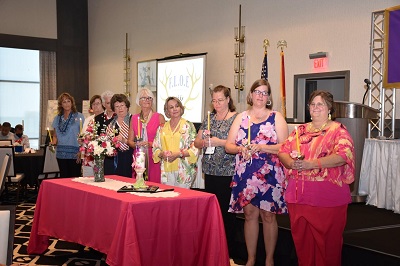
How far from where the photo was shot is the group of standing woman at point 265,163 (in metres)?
3.76

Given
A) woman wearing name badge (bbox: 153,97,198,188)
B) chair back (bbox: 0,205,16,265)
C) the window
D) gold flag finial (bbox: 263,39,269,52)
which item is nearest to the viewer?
chair back (bbox: 0,205,16,265)

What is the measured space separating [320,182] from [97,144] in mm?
2120

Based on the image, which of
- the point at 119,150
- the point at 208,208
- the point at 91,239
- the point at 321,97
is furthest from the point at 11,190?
the point at 321,97

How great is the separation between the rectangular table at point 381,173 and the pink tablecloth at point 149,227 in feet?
8.99

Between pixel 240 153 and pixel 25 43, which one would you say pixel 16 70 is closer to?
pixel 25 43

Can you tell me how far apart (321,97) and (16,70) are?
11.9 metres

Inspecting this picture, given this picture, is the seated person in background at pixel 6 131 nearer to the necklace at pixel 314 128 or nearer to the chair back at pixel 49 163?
the chair back at pixel 49 163

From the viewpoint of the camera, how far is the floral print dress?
168 inches

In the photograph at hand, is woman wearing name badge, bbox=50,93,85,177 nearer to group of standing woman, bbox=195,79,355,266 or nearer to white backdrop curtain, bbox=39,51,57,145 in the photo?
group of standing woman, bbox=195,79,355,266

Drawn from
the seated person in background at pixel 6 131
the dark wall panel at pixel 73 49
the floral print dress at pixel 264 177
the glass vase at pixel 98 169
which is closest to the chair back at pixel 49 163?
the seated person in background at pixel 6 131

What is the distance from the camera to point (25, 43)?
13.2 meters

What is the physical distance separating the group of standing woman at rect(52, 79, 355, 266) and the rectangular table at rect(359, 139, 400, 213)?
202 cm

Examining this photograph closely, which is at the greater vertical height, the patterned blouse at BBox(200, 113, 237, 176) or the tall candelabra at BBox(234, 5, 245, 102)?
the tall candelabra at BBox(234, 5, 245, 102)

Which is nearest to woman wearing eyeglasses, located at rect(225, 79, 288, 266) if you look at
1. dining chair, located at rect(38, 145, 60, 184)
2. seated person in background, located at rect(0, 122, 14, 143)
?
dining chair, located at rect(38, 145, 60, 184)
